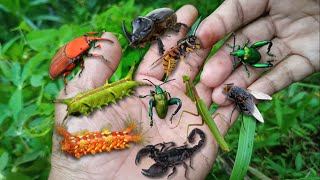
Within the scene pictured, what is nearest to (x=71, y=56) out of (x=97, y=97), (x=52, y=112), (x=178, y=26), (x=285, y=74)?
(x=52, y=112)

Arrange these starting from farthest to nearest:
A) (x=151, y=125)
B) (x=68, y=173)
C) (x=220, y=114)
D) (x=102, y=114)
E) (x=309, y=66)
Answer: (x=309, y=66), (x=220, y=114), (x=151, y=125), (x=102, y=114), (x=68, y=173)

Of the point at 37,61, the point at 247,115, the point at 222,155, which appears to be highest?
the point at 37,61

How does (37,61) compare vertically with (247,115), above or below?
above

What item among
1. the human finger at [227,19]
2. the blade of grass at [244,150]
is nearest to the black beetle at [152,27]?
the human finger at [227,19]

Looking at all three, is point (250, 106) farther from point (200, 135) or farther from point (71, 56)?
point (71, 56)

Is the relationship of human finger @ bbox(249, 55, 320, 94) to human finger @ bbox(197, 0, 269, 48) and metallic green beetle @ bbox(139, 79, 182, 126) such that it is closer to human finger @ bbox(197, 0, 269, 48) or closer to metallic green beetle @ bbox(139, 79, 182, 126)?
human finger @ bbox(197, 0, 269, 48)

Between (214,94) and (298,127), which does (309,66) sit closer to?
(298,127)

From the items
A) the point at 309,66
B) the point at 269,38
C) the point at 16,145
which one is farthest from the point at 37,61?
the point at 309,66

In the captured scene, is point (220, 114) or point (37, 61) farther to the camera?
point (37, 61)
